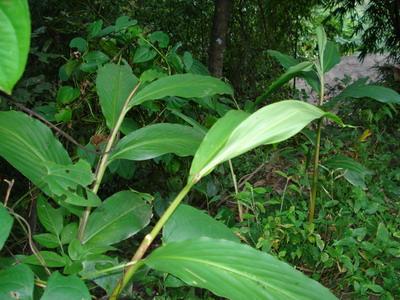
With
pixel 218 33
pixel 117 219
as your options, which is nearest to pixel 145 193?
pixel 117 219

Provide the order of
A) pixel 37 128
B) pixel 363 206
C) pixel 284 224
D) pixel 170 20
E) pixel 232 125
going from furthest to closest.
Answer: pixel 170 20
pixel 363 206
pixel 284 224
pixel 37 128
pixel 232 125

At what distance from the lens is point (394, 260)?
1.30m

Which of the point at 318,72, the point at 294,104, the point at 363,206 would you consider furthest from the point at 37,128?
the point at 363,206

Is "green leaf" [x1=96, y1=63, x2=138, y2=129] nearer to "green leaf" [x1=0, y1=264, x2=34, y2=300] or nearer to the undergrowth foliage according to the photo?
the undergrowth foliage

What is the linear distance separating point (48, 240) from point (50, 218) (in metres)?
0.05

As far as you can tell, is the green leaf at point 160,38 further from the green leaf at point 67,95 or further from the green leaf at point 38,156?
the green leaf at point 38,156

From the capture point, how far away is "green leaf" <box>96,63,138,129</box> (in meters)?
1.02

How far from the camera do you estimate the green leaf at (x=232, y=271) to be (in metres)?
0.63

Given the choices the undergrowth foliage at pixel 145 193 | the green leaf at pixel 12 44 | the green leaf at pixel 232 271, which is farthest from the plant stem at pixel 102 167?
the green leaf at pixel 12 44

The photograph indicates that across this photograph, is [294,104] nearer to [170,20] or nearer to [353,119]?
[353,119]

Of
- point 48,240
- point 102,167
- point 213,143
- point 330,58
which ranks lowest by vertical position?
point 48,240

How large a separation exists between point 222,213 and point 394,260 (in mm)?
499

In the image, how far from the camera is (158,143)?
0.95 meters

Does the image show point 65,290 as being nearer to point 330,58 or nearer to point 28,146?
point 28,146
